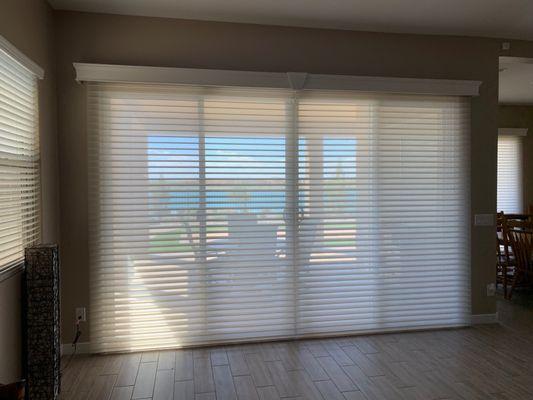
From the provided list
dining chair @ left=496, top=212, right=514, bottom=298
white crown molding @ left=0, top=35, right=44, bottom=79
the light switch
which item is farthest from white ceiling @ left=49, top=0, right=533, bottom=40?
dining chair @ left=496, top=212, right=514, bottom=298

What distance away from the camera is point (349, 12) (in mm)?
3479

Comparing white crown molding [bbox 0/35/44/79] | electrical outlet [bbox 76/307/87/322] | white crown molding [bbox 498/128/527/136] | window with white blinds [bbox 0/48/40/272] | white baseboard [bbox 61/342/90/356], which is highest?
white crown molding [bbox 498/128/527/136]

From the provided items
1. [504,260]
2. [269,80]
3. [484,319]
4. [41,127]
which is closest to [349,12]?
[269,80]

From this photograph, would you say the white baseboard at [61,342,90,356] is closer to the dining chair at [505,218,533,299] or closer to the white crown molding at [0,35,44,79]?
the white crown molding at [0,35,44,79]

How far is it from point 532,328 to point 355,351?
2012 mm

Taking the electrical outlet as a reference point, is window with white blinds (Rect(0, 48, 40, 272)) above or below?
above

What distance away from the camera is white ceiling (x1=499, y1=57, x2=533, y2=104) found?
4496mm

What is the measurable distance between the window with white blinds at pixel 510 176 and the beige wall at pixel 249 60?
3.96 m

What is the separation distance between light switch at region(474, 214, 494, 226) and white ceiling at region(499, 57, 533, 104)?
5.45ft

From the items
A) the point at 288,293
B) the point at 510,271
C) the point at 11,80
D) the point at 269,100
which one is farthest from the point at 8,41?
the point at 510,271

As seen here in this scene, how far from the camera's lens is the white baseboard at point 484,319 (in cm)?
418

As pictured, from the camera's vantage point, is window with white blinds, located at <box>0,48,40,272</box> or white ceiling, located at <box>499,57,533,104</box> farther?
white ceiling, located at <box>499,57,533,104</box>

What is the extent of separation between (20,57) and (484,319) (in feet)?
15.3

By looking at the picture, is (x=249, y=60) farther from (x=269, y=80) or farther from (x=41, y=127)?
(x=41, y=127)
